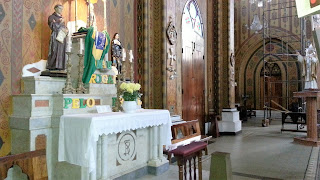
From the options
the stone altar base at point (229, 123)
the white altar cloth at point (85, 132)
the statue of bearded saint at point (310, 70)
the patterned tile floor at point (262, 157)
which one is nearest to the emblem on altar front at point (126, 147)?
the white altar cloth at point (85, 132)

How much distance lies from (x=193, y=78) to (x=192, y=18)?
6.04ft

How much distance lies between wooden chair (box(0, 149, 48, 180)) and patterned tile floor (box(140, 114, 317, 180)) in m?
2.26

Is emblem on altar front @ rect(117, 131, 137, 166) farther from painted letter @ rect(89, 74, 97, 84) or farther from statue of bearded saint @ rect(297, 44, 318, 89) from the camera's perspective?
statue of bearded saint @ rect(297, 44, 318, 89)

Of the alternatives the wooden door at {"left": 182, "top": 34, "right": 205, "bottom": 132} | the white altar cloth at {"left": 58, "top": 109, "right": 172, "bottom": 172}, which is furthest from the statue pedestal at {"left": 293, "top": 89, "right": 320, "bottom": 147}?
the white altar cloth at {"left": 58, "top": 109, "right": 172, "bottom": 172}

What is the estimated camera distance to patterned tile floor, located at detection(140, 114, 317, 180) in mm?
5117

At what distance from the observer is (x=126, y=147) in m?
4.68

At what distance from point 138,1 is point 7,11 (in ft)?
10.3

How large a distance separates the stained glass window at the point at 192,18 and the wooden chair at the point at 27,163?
6.22 meters

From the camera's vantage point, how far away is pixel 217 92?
10523 millimetres

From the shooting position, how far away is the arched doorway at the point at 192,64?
27.3ft

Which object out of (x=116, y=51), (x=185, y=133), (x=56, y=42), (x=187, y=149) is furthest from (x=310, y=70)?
(x=56, y=42)

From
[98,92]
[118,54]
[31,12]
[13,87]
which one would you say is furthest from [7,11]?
[118,54]

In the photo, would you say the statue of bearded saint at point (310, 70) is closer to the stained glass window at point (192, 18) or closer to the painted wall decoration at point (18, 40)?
the stained glass window at point (192, 18)

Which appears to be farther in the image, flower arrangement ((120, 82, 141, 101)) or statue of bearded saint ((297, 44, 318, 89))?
statue of bearded saint ((297, 44, 318, 89))
